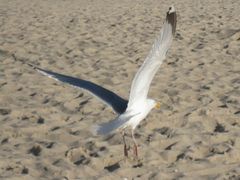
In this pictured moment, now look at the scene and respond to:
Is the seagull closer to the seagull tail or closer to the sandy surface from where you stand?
the seagull tail

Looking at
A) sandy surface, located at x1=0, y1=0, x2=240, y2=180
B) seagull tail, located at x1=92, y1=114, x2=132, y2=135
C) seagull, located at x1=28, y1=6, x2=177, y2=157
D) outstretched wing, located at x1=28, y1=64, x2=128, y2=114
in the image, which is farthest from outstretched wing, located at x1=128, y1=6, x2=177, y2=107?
sandy surface, located at x1=0, y1=0, x2=240, y2=180

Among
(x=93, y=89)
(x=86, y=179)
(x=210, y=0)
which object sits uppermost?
(x=93, y=89)

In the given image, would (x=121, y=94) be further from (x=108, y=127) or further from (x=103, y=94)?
(x=108, y=127)

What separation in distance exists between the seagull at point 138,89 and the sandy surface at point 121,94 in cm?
44

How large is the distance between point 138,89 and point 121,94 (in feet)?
→ 8.26

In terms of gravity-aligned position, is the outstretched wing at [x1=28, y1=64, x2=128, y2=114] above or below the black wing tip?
below

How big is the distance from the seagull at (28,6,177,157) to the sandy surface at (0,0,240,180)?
44cm

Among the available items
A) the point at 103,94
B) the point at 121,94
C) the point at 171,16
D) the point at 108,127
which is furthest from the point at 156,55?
the point at 121,94

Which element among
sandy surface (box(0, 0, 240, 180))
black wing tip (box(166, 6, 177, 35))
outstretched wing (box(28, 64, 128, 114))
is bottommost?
sandy surface (box(0, 0, 240, 180))

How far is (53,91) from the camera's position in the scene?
7066mm

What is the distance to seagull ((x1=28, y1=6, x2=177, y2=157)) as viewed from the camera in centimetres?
413

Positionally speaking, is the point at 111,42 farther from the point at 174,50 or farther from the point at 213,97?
the point at 213,97

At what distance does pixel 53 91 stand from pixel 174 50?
10.6ft

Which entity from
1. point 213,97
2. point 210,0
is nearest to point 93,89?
point 213,97
